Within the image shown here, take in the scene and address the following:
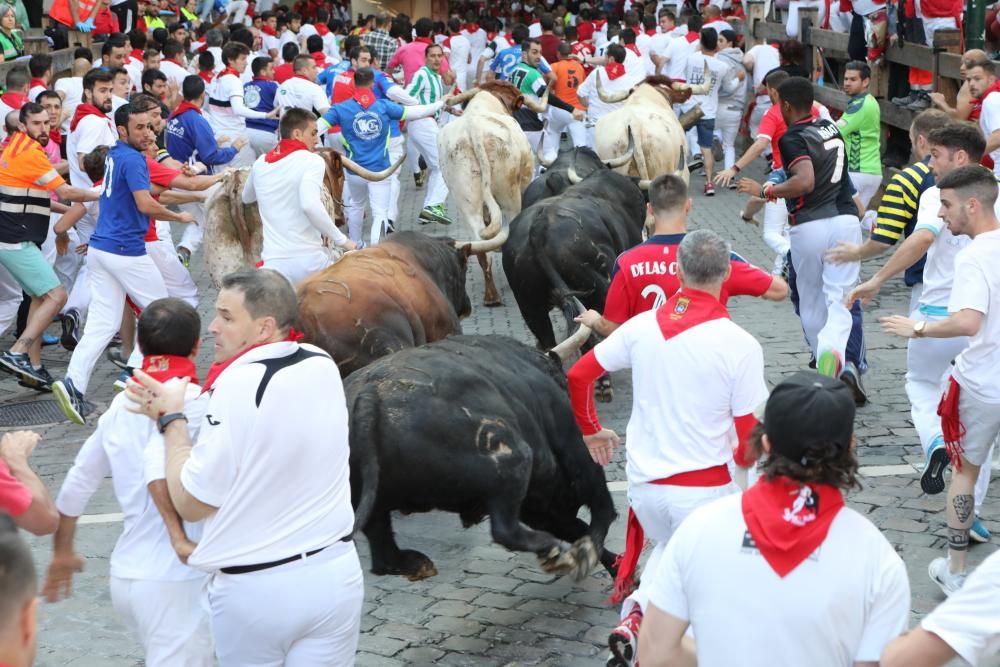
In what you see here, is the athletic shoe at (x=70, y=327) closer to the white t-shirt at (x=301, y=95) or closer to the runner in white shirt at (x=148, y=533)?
the white t-shirt at (x=301, y=95)

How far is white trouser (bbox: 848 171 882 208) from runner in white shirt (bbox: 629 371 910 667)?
363 inches

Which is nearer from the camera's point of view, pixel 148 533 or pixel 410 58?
pixel 148 533

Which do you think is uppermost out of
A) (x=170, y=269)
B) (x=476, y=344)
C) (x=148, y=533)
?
(x=148, y=533)

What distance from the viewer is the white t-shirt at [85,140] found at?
11.0m

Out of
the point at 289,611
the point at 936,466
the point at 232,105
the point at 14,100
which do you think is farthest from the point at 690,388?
the point at 232,105

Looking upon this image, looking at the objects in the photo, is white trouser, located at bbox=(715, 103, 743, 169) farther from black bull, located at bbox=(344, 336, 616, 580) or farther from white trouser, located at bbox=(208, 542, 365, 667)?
white trouser, located at bbox=(208, 542, 365, 667)

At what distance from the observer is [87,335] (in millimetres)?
9062

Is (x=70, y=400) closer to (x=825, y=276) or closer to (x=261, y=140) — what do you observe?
(x=825, y=276)

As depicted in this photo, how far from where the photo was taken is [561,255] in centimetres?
889

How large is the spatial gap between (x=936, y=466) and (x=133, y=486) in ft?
13.3

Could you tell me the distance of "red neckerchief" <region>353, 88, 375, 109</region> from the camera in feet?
43.2

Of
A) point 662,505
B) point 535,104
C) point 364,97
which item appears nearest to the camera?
point 662,505

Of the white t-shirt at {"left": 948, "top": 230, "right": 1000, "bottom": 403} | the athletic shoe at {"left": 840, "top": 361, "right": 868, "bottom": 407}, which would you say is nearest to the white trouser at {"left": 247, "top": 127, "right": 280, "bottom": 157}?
the athletic shoe at {"left": 840, "top": 361, "right": 868, "bottom": 407}

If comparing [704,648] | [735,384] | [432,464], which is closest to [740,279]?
[735,384]
